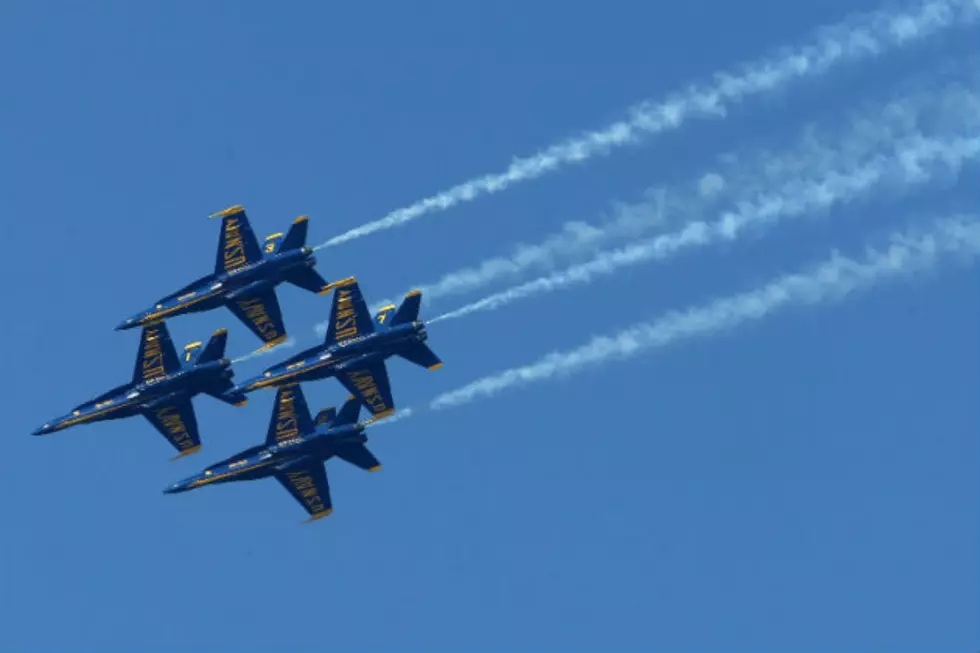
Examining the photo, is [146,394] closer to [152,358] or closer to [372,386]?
[152,358]

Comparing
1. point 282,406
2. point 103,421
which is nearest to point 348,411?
point 282,406

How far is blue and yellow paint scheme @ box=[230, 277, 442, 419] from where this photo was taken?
11894 centimetres

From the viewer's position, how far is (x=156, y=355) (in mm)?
122625

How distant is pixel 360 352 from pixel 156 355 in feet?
28.1

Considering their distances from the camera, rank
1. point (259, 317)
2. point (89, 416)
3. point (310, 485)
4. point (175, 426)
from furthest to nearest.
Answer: point (175, 426) < point (89, 416) < point (310, 485) < point (259, 317)

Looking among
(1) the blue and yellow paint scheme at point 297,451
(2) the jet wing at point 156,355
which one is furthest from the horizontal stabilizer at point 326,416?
(2) the jet wing at point 156,355

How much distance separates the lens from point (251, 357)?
4882 inches

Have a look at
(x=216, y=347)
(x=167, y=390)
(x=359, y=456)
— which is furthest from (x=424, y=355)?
(x=167, y=390)

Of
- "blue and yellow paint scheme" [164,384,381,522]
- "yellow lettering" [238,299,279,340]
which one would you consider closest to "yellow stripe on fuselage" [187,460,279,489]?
"blue and yellow paint scheme" [164,384,381,522]

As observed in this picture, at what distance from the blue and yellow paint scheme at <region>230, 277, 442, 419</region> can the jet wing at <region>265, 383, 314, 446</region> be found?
58 centimetres

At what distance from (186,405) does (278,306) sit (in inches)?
215

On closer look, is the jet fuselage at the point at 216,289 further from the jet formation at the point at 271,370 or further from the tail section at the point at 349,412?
the tail section at the point at 349,412

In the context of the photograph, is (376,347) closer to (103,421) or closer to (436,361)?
(436,361)

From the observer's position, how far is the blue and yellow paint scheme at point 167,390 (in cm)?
12194
